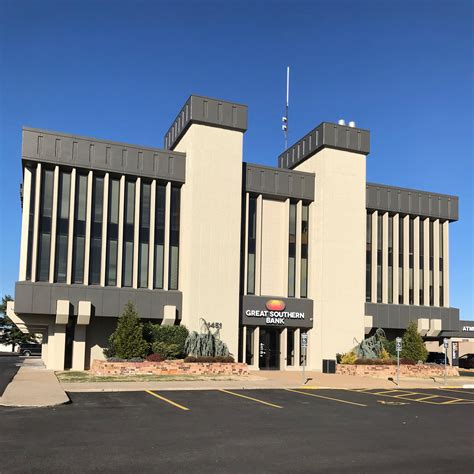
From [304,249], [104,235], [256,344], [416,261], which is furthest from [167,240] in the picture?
[416,261]

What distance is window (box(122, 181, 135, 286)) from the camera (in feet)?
109

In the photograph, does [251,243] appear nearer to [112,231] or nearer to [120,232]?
[120,232]

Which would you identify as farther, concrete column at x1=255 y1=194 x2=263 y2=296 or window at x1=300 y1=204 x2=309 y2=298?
window at x1=300 y1=204 x2=309 y2=298

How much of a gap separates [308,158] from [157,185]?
11108 mm

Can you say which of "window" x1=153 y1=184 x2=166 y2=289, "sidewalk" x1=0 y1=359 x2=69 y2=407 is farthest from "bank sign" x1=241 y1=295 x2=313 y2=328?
"sidewalk" x1=0 y1=359 x2=69 y2=407

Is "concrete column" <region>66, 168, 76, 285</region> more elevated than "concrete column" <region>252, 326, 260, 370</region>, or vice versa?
"concrete column" <region>66, 168, 76, 285</region>

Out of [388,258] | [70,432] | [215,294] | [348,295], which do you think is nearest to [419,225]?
[388,258]

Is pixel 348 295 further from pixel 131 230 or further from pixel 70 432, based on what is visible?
pixel 70 432

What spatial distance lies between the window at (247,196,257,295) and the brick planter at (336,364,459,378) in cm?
723

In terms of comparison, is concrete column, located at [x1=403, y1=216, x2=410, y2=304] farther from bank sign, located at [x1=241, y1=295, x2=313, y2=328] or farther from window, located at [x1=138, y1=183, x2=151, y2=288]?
window, located at [x1=138, y1=183, x2=151, y2=288]

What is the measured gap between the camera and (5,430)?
12094 millimetres

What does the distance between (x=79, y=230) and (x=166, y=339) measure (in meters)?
7.82

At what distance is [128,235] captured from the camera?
3344 cm

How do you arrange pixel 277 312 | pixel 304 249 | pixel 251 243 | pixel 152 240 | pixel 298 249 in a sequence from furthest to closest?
pixel 304 249 → pixel 298 249 → pixel 251 243 → pixel 277 312 → pixel 152 240
